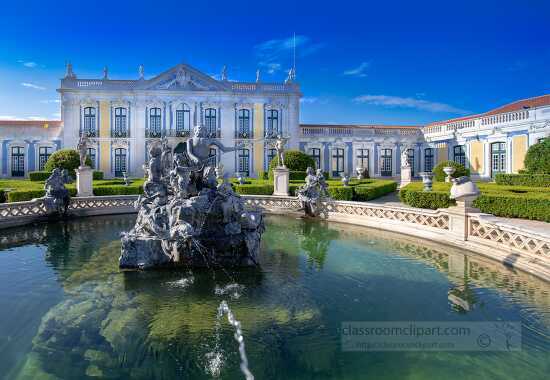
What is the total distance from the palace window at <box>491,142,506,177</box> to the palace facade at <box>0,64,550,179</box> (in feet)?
5.95

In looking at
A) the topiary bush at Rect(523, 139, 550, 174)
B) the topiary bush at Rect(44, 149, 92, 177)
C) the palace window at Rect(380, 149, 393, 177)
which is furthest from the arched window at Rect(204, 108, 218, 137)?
the topiary bush at Rect(523, 139, 550, 174)

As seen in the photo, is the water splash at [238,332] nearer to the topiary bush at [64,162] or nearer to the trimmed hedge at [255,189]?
the trimmed hedge at [255,189]

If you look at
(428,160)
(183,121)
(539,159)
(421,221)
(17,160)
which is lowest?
(421,221)

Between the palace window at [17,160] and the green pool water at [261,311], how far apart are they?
28845 mm

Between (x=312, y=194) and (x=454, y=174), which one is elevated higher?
(x=454, y=174)

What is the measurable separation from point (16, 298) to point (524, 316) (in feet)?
25.2

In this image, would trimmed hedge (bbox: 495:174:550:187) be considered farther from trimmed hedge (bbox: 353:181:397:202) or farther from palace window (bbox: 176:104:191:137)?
palace window (bbox: 176:104:191:137)

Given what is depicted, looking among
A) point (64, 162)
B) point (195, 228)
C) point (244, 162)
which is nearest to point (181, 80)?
point (244, 162)

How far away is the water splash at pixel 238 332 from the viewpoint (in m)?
4.25

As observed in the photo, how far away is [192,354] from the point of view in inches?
180

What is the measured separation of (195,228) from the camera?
311 inches

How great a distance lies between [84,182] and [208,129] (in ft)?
61.1

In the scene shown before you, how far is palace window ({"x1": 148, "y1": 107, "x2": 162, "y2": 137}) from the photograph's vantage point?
34.9 meters

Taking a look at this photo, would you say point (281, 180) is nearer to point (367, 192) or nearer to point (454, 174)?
point (367, 192)
